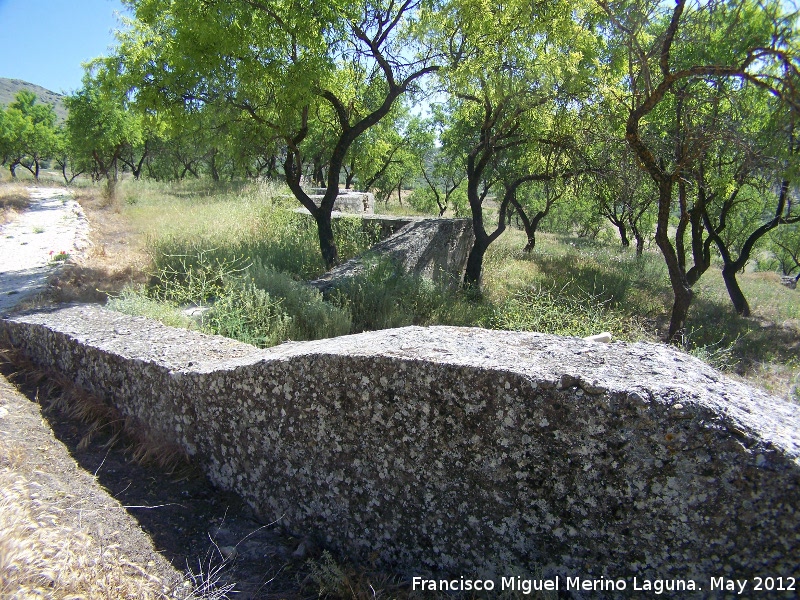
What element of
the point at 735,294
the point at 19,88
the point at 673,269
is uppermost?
the point at 19,88

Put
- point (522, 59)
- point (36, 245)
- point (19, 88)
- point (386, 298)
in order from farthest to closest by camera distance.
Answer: point (19, 88)
point (36, 245)
point (522, 59)
point (386, 298)

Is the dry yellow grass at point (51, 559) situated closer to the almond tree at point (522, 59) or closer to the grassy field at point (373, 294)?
the grassy field at point (373, 294)

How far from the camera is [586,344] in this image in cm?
219

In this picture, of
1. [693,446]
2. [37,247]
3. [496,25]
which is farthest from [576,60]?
[37,247]

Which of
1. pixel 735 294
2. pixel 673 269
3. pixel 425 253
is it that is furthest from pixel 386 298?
pixel 735 294

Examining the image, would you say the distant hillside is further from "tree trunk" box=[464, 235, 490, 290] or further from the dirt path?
"tree trunk" box=[464, 235, 490, 290]

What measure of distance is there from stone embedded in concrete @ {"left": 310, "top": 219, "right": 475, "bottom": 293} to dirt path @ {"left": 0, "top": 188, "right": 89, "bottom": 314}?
3.77 meters

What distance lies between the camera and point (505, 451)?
74.5 inches

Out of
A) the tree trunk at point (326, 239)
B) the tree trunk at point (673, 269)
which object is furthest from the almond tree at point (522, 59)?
the tree trunk at point (326, 239)

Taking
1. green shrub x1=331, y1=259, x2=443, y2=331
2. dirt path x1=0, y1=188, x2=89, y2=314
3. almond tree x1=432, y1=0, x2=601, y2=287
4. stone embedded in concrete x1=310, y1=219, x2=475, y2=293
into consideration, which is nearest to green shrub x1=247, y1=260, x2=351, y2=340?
green shrub x1=331, y1=259, x2=443, y2=331

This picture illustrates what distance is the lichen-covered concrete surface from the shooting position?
160 centimetres

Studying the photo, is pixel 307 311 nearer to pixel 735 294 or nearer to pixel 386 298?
pixel 386 298

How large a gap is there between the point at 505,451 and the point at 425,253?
7244 mm

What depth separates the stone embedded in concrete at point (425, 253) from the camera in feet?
23.8
